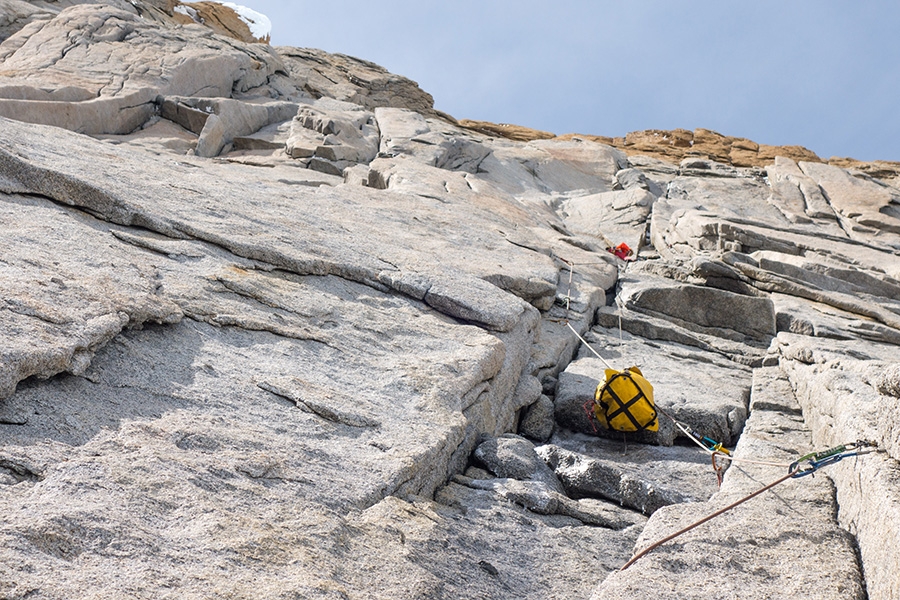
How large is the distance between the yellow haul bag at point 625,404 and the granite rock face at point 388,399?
350mm

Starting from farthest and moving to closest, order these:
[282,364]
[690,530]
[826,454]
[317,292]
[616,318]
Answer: [616,318], [317,292], [282,364], [826,454], [690,530]

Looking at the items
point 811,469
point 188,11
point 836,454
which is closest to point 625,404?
point 811,469

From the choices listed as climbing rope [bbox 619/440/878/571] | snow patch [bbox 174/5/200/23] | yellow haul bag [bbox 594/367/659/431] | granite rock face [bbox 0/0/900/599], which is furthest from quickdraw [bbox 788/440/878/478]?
snow patch [bbox 174/5/200/23]

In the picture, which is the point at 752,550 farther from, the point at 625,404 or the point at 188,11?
the point at 188,11

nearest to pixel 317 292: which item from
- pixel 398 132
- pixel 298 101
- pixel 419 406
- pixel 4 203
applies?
pixel 419 406

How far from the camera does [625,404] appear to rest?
25.6 feet

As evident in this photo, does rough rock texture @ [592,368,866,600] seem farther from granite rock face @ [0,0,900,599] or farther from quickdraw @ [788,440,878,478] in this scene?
quickdraw @ [788,440,878,478]

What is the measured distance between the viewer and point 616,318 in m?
12.4

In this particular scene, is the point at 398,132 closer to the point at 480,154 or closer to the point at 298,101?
the point at 480,154

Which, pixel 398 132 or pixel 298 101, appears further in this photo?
pixel 298 101

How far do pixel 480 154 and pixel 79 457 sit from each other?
22399 mm

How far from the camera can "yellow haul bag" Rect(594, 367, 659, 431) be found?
781 centimetres

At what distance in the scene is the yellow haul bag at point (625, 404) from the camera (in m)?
7.81

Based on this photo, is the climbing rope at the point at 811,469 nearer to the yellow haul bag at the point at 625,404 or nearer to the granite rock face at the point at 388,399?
the granite rock face at the point at 388,399
